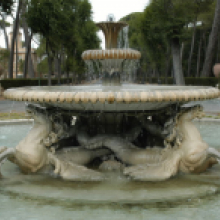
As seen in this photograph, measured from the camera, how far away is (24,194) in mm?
4035

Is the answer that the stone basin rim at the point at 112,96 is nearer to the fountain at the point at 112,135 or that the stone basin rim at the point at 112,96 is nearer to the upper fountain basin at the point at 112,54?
the fountain at the point at 112,135

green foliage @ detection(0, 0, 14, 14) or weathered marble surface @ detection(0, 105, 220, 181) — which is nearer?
weathered marble surface @ detection(0, 105, 220, 181)

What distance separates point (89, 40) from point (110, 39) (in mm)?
40047

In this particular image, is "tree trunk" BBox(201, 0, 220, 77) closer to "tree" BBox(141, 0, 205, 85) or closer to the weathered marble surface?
"tree" BBox(141, 0, 205, 85)

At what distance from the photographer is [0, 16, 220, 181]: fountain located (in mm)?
4285

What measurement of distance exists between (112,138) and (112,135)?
0.19 metres

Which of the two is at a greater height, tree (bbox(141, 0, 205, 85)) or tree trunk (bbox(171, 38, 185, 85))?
tree (bbox(141, 0, 205, 85))

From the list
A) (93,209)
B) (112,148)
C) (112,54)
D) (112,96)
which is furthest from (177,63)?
(93,209)

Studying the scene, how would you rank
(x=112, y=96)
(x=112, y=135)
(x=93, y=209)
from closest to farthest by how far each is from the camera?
(x=93, y=209)
(x=112, y=96)
(x=112, y=135)

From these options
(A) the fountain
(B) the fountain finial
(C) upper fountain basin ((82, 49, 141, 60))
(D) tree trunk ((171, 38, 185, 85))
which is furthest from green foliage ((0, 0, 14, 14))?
(A) the fountain

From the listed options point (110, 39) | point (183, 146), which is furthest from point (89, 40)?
point (183, 146)

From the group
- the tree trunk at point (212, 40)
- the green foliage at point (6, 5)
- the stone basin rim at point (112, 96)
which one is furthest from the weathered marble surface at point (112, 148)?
the green foliage at point (6, 5)

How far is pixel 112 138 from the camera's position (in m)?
5.62

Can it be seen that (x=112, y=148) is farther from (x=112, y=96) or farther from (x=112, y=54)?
(x=112, y=54)
